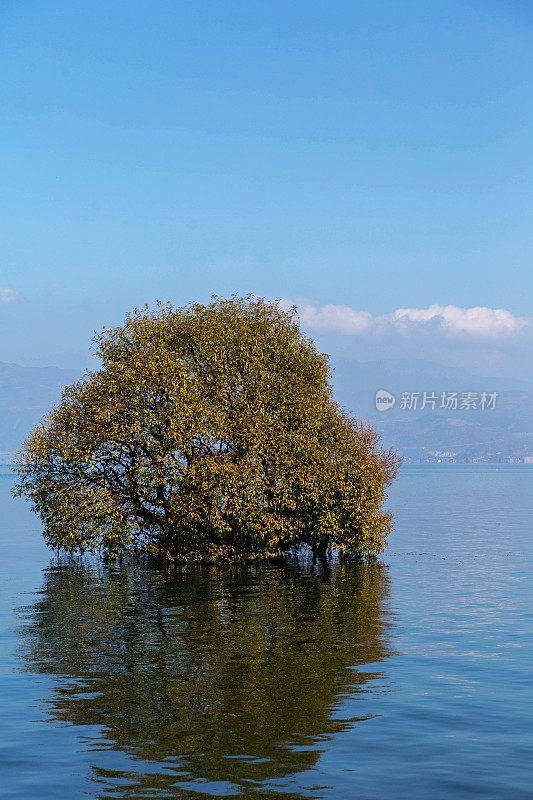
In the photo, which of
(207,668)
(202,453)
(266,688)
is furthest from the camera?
(202,453)

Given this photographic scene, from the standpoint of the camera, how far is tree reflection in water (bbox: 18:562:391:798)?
17766 mm

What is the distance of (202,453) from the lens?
171 ft

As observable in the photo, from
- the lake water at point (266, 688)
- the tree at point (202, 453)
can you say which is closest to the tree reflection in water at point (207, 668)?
the lake water at point (266, 688)

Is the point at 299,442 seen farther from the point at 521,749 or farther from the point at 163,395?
the point at 521,749

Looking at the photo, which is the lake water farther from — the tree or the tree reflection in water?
the tree

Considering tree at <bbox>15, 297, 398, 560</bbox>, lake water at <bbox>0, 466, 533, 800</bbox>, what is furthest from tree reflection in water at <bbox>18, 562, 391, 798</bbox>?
tree at <bbox>15, 297, 398, 560</bbox>

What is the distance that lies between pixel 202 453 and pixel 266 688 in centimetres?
2882

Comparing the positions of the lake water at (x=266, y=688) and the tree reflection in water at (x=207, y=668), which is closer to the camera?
the lake water at (x=266, y=688)

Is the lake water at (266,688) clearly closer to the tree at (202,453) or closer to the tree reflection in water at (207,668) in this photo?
the tree reflection in water at (207,668)

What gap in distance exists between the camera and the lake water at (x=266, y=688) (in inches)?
680

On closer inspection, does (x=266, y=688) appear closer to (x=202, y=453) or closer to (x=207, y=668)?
(x=207, y=668)

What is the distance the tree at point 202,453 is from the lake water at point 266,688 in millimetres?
4959

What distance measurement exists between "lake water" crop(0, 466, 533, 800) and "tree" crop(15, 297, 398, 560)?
195 inches

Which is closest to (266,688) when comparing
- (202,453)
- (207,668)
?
(207,668)
